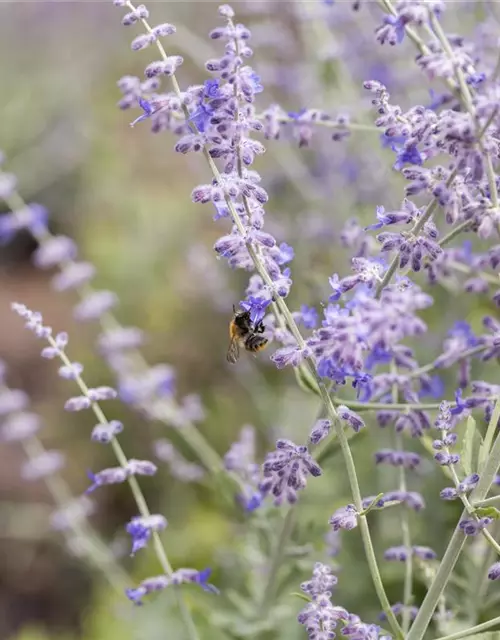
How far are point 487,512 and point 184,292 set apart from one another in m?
3.26

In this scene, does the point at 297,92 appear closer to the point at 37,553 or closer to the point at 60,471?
the point at 60,471

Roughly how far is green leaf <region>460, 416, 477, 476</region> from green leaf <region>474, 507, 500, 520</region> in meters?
0.10

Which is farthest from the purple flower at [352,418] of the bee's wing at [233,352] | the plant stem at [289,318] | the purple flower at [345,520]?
A: the bee's wing at [233,352]

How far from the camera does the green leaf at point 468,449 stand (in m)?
1.36

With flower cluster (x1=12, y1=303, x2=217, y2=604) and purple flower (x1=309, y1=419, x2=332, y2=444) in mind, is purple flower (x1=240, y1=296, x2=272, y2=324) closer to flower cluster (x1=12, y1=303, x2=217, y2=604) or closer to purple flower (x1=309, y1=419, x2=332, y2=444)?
purple flower (x1=309, y1=419, x2=332, y2=444)

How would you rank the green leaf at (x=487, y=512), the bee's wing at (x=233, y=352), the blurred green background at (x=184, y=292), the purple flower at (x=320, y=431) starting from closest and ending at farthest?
the green leaf at (x=487, y=512) < the purple flower at (x=320, y=431) < the bee's wing at (x=233, y=352) < the blurred green background at (x=184, y=292)

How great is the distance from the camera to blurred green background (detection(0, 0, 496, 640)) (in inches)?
95.9

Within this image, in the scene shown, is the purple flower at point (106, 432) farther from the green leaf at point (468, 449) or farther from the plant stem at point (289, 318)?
the green leaf at point (468, 449)

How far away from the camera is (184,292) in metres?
4.39

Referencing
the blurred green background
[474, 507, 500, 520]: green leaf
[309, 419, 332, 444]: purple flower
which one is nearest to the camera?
[474, 507, 500, 520]: green leaf

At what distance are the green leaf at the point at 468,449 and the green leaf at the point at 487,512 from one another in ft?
0.33

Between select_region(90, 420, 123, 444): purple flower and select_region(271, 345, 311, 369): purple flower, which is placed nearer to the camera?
select_region(271, 345, 311, 369): purple flower

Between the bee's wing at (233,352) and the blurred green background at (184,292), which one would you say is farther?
the blurred green background at (184,292)

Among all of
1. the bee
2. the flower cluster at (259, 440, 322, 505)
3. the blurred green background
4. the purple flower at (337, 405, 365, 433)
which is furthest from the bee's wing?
the purple flower at (337, 405, 365, 433)
